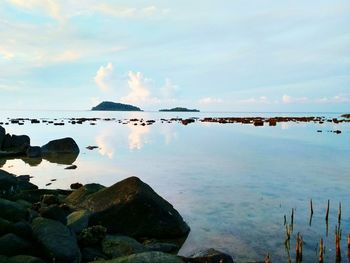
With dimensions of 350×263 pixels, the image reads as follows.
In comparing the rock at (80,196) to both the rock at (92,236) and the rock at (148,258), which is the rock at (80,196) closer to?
the rock at (92,236)

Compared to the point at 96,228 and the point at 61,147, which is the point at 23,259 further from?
the point at 61,147

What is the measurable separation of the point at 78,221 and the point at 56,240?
2.87 meters

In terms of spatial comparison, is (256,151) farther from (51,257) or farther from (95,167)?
(51,257)

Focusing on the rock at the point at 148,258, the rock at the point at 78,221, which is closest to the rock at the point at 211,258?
the rock at the point at 148,258

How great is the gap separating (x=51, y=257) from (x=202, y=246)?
5489 millimetres

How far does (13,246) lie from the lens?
10.6 m

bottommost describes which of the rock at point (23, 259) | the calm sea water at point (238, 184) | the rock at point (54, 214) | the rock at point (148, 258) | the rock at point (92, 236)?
the calm sea water at point (238, 184)

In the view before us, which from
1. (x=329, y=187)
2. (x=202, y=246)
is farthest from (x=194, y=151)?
(x=202, y=246)

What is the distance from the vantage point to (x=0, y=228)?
11.2 meters

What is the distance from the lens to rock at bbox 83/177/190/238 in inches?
603

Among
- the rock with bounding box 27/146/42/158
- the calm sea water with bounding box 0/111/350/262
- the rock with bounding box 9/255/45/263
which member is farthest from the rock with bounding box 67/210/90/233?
the rock with bounding box 27/146/42/158

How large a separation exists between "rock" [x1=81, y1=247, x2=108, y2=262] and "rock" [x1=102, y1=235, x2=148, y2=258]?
0.24 metres

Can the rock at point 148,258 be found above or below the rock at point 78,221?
above

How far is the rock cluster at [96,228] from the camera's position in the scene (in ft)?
35.8
